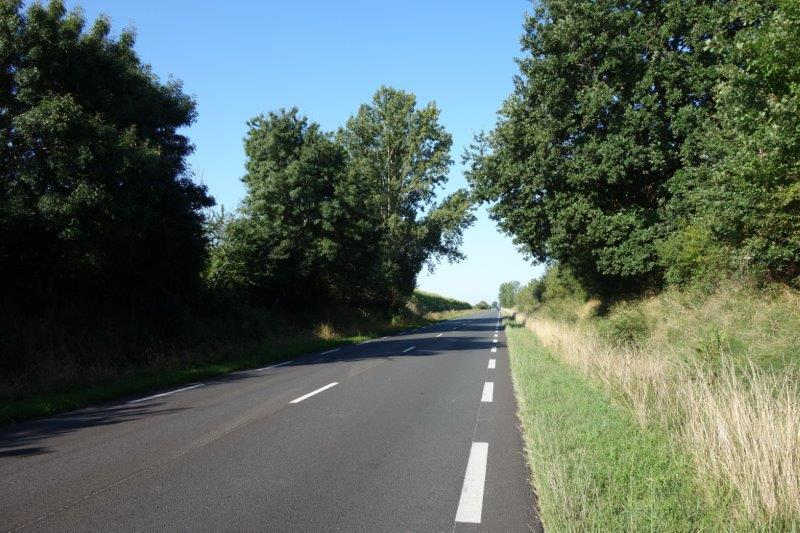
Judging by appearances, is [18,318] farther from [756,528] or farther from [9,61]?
[756,528]

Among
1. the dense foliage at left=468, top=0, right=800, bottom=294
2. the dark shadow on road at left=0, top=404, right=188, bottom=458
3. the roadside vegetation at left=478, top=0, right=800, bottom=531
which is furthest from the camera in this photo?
the dense foliage at left=468, top=0, right=800, bottom=294

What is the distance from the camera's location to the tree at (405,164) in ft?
135

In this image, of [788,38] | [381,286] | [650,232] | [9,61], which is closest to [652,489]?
[788,38]

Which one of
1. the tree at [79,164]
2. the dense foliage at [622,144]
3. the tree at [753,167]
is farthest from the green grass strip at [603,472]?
the tree at [79,164]

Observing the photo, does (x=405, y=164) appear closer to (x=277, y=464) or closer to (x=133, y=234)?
(x=133, y=234)

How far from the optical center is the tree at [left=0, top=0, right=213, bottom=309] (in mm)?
11117

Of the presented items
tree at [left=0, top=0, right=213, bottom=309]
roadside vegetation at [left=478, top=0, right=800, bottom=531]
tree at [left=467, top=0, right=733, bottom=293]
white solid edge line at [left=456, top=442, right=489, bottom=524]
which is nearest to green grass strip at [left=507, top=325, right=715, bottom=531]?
roadside vegetation at [left=478, top=0, right=800, bottom=531]

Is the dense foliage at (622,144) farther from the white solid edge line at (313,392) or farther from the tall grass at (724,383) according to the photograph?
the white solid edge line at (313,392)

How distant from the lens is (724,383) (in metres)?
7.03

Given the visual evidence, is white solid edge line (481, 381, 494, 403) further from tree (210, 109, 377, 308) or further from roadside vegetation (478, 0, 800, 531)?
tree (210, 109, 377, 308)

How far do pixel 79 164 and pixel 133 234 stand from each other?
3017mm

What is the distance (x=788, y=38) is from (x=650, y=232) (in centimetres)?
990

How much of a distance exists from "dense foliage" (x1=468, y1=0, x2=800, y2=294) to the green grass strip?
31.9 feet

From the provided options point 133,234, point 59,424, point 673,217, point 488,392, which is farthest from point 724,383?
point 133,234
